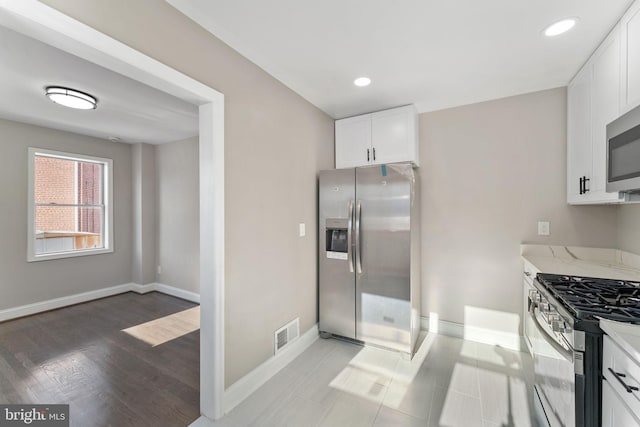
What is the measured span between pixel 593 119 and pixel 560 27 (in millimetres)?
709

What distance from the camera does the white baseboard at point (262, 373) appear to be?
6.08 feet

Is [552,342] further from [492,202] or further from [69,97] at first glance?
[69,97]

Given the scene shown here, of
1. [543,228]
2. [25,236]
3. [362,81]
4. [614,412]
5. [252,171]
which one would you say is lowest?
[614,412]

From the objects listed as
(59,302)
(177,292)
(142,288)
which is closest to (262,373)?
(177,292)

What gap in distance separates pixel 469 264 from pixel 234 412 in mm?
2556

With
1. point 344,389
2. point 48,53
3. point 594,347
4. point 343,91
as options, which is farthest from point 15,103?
point 594,347

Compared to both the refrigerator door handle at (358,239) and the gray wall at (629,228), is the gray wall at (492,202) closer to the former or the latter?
the gray wall at (629,228)

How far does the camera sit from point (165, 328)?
10.3 feet

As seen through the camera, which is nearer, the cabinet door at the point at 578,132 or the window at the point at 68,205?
the cabinet door at the point at 578,132

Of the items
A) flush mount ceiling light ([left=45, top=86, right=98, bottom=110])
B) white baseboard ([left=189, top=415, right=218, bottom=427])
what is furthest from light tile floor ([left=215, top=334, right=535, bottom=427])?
A: flush mount ceiling light ([left=45, top=86, right=98, bottom=110])

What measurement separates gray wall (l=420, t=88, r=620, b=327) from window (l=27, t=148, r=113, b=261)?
496 centimetres

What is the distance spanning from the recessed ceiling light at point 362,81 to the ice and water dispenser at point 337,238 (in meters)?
1.30

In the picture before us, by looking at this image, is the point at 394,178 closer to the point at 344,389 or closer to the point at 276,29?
the point at 276,29

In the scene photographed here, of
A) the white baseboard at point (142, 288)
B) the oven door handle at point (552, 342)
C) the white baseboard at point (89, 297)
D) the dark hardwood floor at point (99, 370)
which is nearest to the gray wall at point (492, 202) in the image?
the oven door handle at point (552, 342)
